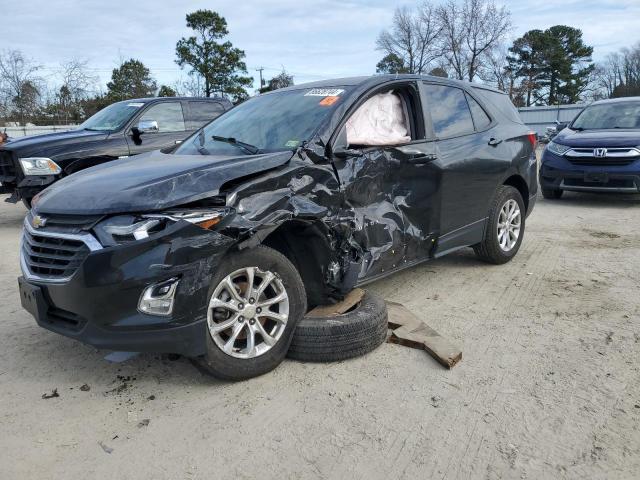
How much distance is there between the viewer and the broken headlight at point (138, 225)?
2.65 m

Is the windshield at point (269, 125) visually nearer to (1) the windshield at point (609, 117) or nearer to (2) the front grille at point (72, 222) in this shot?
(2) the front grille at point (72, 222)

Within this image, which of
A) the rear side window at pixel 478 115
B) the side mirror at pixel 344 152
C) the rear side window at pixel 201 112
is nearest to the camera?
the side mirror at pixel 344 152

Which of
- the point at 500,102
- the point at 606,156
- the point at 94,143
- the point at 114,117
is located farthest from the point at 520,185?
the point at 114,117

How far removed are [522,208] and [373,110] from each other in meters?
2.50

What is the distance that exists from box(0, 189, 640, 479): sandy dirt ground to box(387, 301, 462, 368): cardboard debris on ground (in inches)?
2.5

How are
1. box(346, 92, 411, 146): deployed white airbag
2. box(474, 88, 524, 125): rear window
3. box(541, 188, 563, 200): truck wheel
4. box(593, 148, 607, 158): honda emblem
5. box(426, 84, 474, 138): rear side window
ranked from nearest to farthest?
box(346, 92, 411, 146): deployed white airbag < box(426, 84, 474, 138): rear side window < box(474, 88, 524, 125): rear window < box(593, 148, 607, 158): honda emblem < box(541, 188, 563, 200): truck wheel

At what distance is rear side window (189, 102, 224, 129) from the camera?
28.6ft

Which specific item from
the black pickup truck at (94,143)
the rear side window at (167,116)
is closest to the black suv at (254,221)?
the black pickup truck at (94,143)

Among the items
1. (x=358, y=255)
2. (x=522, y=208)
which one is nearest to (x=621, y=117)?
(x=522, y=208)

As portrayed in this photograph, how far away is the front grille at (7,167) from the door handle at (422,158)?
5.85m

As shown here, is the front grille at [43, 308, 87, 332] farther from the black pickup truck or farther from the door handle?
the black pickup truck

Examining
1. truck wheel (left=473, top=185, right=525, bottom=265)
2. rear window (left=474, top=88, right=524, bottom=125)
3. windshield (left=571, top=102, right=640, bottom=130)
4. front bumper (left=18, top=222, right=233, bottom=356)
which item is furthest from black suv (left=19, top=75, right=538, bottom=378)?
windshield (left=571, top=102, right=640, bottom=130)

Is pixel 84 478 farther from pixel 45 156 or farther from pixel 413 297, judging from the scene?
pixel 45 156

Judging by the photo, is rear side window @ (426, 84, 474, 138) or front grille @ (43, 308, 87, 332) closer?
front grille @ (43, 308, 87, 332)
